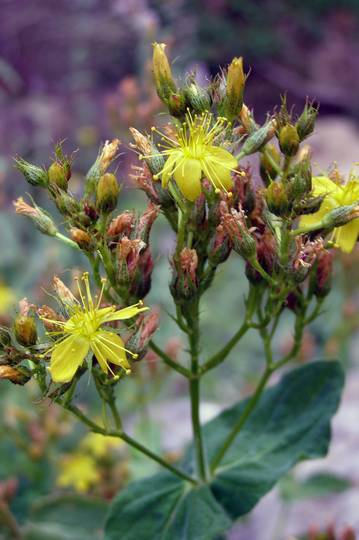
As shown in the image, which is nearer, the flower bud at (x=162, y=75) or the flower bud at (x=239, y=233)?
the flower bud at (x=239, y=233)

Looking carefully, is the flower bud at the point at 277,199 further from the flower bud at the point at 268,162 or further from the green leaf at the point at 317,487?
the green leaf at the point at 317,487

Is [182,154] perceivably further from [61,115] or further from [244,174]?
[61,115]

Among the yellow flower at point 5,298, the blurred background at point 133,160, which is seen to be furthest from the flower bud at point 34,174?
the yellow flower at point 5,298

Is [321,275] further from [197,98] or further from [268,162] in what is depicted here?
[197,98]

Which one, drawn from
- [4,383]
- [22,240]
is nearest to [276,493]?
[4,383]

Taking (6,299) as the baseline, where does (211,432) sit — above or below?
below

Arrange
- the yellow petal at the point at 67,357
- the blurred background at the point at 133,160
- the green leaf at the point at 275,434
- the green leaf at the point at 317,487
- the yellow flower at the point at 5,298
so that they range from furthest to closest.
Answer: the yellow flower at the point at 5,298, the blurred background at the point at 133,160, the green leaf at the point at 317,487, the green leaf at the point at 275,434, the yellow petal at the point at 67,357
